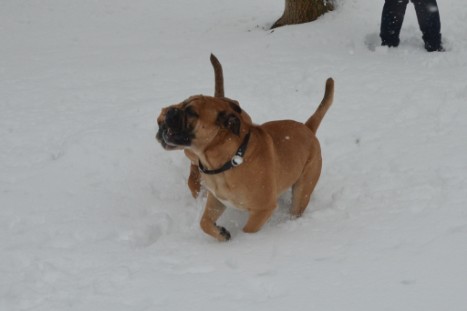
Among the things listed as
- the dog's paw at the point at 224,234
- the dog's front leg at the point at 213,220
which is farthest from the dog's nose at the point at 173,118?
the dog's paw at the point at 224,234

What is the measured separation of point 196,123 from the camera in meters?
3.30

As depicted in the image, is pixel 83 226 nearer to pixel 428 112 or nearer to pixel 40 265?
pixel 40 265

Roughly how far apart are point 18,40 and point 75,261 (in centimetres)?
589

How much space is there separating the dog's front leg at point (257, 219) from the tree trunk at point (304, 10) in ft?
15.7

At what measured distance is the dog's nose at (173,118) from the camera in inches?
128

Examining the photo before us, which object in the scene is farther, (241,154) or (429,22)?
(429,22)

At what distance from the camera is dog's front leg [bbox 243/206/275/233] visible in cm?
388

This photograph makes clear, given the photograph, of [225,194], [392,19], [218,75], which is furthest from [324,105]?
[392,19]

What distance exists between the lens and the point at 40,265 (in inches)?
138

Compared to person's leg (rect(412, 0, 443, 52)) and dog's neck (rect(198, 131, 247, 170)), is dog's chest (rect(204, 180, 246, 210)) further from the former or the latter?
person's leg (rect(412, 0, 443, 52))

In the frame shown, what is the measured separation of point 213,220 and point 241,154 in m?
0.75

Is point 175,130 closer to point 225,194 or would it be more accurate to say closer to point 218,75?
point 225,194

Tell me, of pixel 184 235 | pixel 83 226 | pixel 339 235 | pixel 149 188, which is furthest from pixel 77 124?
pixel 339 235

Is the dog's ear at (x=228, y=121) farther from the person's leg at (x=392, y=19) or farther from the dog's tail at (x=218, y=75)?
the person's leg at (x=392, y=19)
